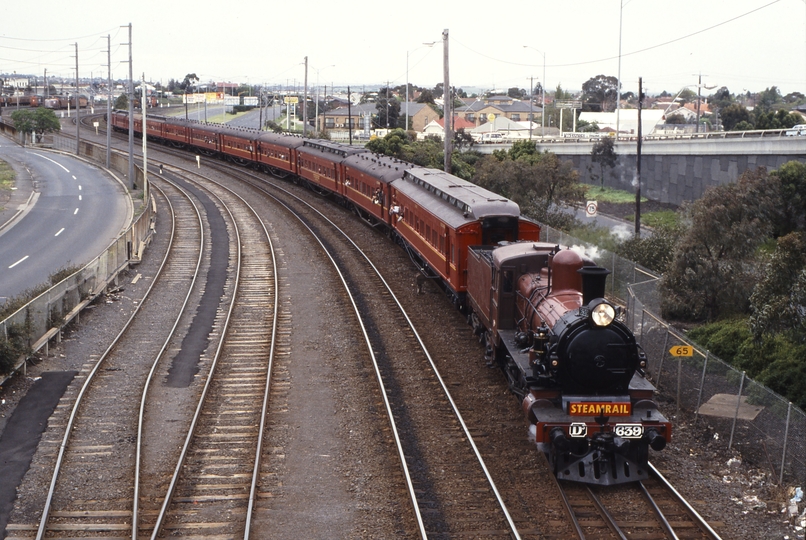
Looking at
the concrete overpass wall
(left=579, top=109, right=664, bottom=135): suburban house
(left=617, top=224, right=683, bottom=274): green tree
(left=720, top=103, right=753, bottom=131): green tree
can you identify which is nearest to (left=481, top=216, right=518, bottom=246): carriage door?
(left=617, top=224, right=683, bottom=274): green tree

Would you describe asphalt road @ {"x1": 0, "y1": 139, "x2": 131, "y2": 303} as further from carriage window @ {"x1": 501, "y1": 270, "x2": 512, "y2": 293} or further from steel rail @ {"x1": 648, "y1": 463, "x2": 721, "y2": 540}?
steel rail @ {"x1": 648, "y1": 463, "x2": 721, "y2": 540}

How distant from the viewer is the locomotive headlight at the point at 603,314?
12094mm

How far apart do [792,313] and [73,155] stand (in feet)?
243

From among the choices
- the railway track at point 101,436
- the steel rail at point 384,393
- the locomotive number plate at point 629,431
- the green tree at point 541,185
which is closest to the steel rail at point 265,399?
the railway track at point 101,436

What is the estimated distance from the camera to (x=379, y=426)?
15.1m

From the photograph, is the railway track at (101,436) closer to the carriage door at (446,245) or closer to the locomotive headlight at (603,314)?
the locomotive headlight at (603,314)

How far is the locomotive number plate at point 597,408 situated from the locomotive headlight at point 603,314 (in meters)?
1.27

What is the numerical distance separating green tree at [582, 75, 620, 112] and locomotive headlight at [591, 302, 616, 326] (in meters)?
171

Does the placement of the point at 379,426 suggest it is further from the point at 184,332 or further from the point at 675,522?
the point at 184,332

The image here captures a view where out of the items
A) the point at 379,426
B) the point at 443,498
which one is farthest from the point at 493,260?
the point at 443,498

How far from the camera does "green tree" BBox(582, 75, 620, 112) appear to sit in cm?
17712

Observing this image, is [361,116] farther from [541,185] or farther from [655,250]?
[655,250]

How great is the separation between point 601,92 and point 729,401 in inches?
6850

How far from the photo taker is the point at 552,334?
12.8 meters
